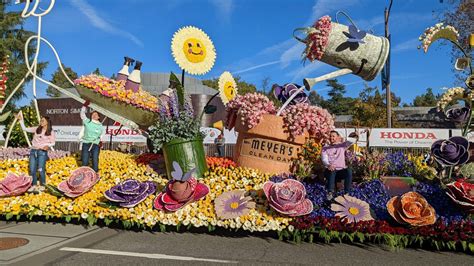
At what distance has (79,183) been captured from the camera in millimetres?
6484

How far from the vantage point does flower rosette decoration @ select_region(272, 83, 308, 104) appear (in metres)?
7.45

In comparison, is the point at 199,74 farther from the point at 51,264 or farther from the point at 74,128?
the point at 74,128

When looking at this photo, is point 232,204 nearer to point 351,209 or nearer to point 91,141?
point 351,209

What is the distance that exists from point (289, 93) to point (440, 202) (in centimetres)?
325

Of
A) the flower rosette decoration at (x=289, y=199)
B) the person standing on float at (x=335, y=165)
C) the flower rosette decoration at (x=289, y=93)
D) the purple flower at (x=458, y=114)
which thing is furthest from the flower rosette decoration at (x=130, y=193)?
the purple flower at (x=458, y=114)

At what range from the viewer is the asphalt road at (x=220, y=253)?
4.38 meters

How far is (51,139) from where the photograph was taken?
296 inches

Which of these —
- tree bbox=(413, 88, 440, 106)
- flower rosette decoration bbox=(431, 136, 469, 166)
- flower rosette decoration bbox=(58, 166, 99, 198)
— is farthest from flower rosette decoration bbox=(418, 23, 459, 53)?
tree bbox=(413, 88, 440, 106)

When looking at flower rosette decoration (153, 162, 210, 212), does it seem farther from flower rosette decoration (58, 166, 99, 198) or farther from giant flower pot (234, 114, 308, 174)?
flower rosette decoration (58, 166, 99, 198)

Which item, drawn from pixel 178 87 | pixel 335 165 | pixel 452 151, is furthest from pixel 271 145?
pixel 452 151

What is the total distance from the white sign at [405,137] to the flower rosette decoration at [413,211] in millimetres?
12691

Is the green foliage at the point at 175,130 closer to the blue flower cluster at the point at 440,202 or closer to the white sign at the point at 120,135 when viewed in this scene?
the blue flower cluster at the point at 440,202

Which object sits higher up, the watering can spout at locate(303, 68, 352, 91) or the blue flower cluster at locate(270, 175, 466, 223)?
the watering can spout at locate(303, 68, 352, 91)

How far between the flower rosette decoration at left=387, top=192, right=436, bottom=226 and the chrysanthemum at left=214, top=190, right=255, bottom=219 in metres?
1.88
